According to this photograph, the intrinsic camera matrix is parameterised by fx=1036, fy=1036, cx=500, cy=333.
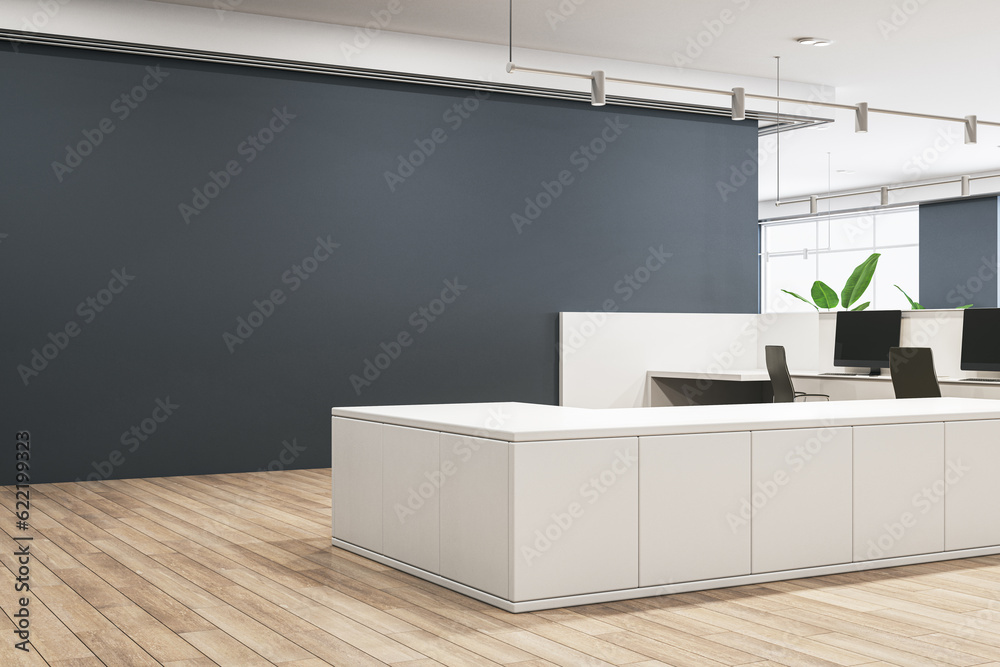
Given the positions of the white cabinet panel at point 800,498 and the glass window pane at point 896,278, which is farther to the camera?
the glass window pane at point 896,278

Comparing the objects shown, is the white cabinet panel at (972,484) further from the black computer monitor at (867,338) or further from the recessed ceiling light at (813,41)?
the recessed ceiling light at (813,41)

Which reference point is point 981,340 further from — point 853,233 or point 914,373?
point 853,233

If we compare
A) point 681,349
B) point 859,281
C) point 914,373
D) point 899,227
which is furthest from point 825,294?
point 899,227

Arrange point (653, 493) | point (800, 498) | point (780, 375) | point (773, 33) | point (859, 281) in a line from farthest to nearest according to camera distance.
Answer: point (859, 281) → point (773, 33) → point (780, 375) → point (800, 498) → point (653, 493)

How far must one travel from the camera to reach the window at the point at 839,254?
14.1 m

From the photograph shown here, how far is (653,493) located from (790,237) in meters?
12.9

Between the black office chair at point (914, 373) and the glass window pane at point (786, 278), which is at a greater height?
the glass window pane at point (786, 278)

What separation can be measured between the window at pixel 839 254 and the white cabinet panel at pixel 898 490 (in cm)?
1024

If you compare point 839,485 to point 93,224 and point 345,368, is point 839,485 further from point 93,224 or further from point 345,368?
point 93,224

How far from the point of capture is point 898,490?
403cm

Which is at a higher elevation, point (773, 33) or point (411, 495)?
point (773, 33)

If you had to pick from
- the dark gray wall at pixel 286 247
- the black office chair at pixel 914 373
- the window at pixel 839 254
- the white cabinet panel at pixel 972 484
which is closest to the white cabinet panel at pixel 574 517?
the white cabinet panel at pixel 972 484

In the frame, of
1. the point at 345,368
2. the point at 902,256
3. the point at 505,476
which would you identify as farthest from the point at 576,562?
the point at 902,256

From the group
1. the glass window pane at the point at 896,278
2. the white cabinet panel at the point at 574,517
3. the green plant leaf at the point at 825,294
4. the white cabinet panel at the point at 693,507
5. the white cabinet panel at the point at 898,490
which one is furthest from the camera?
the glass window pane at the point at 896,278
